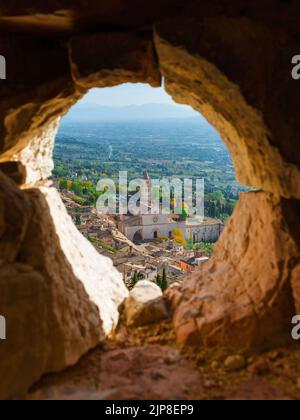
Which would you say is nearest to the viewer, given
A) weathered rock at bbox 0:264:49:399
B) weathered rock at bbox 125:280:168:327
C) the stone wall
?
weathered rock at bbox 0:264:49:399

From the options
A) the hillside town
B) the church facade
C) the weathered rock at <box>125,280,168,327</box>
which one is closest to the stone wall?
the weathered rock at <box>125,280,168,327</box>

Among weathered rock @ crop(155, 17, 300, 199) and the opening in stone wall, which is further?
the opening in stone wall

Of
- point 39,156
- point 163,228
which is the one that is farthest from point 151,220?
point 39,156

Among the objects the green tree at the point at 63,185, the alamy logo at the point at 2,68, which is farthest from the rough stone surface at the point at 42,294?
the green tree at the point at 63,185

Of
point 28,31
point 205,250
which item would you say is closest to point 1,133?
point 28,31

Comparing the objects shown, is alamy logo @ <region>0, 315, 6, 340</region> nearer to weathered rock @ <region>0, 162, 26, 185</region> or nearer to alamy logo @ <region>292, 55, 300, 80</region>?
weathered rock @ <region>0, 162, 26, 185</region>

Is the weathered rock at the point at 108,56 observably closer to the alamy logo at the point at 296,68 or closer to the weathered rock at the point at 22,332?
the alamy logo at the point at 296,68
